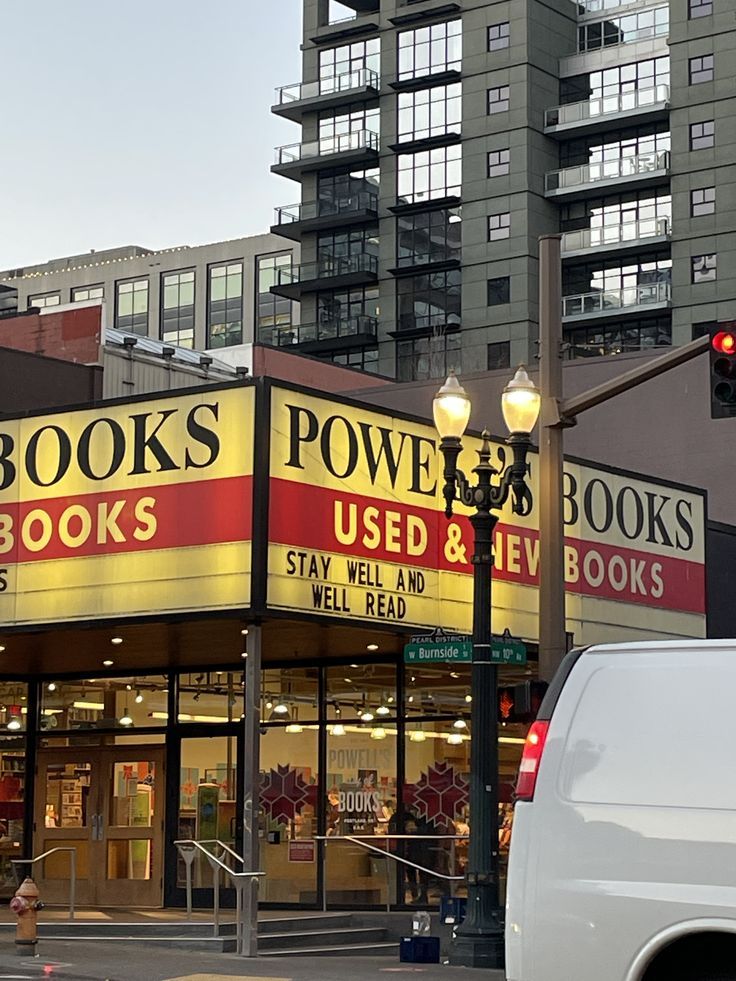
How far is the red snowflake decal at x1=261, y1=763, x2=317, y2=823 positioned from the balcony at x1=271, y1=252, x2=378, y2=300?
229ft

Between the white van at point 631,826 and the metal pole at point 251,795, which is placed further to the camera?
the metal pole at point 251,795

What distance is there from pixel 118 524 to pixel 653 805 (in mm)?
11484

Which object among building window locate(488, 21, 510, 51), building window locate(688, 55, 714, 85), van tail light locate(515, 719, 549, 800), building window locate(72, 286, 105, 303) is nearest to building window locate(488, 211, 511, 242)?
building window locate(488, 21, 510, 51)

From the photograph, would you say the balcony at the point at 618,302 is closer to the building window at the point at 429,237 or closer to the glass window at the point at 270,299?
the building window at the point at 429,237

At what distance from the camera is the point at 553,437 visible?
16719mm

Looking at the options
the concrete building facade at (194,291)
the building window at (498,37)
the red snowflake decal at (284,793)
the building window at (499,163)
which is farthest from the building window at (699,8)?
the red snowflake decal at (284,793)

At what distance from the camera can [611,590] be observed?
74.5 feet

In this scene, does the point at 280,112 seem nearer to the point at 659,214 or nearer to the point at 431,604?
the point at 659,214

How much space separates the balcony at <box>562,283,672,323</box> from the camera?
83.8 metres

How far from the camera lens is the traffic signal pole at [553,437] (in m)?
16.1

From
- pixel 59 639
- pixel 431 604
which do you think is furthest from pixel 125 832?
pixel 431 604

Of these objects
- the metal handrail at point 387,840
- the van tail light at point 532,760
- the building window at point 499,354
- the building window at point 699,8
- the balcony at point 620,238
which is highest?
the building window at point 699,8

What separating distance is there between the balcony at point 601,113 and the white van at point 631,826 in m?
→ 81.2

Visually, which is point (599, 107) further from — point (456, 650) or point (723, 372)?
point (723, 372)
